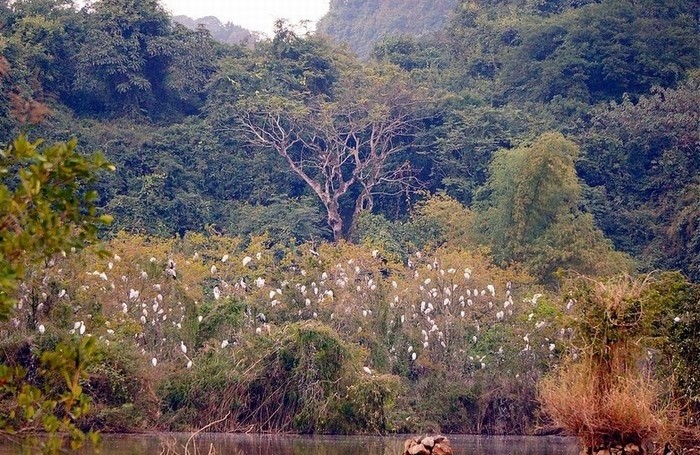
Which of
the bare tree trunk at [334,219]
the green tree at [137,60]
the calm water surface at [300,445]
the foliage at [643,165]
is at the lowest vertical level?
the calm water surface at [300,445]

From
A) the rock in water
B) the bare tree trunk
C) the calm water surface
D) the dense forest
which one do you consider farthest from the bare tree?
the rock in water

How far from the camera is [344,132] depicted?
125 feet

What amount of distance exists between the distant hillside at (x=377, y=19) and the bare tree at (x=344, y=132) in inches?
866

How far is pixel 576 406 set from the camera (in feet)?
38.4

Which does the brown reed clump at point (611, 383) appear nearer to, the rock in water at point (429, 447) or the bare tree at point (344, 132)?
the rock in water at point (429, 447)

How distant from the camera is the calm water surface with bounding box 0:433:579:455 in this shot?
1542cm

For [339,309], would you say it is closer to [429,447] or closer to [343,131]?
[429,447]

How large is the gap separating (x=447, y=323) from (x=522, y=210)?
23.4 feet

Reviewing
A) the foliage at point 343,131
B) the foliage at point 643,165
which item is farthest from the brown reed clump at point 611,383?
the foliage at point 343,131

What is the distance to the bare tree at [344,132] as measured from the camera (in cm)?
3728

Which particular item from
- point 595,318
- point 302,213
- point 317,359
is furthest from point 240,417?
point 302,213

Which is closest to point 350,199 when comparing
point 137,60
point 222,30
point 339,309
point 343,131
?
point 343,131

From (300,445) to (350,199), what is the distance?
2221 cm

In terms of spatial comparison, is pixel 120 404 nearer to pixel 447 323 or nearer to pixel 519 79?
pixel 447 323
